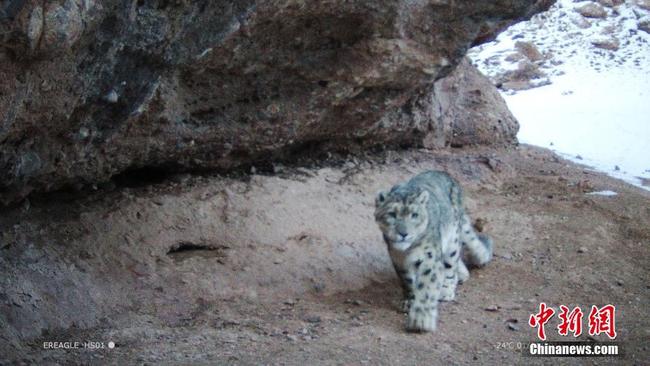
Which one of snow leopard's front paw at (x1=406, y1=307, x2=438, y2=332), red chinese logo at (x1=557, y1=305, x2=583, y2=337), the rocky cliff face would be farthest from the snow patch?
snow leopard's front paw at (x1=406, y1=307, x2=438, y2=332)

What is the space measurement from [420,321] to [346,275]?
121 centimetres

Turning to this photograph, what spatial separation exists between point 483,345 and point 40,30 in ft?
10.8

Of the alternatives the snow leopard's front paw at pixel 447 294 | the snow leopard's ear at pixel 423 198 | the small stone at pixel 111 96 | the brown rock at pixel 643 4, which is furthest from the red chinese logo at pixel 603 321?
the brown rock at pixel 643 4

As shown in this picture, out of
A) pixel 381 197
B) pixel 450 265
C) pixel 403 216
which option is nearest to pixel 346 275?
pixel 450 265

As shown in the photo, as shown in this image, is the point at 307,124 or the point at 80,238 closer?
the point at 80,238

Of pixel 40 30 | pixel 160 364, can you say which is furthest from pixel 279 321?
pixel 40 30

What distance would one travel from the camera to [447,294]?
247 inches

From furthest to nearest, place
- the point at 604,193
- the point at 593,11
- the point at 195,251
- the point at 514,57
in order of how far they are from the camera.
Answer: the point at 593,11 < the point at 514,57 < the point at 604,193 < the point at 195,251

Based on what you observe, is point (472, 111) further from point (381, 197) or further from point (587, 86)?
point (381, 197)

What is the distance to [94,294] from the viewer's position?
5.90m

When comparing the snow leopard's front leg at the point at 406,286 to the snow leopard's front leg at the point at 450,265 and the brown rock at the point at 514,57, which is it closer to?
the snow leopard's front leg at the point at 450,265

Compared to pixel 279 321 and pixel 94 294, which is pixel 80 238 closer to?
pixel 94 294

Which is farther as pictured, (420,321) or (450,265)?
(450,265)

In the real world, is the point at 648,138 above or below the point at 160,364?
above
